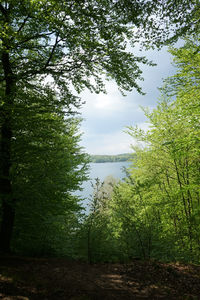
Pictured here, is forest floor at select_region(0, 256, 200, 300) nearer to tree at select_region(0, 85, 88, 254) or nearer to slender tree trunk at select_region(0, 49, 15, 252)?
slender tree trunk at select_region(0, 49, 15, 252)

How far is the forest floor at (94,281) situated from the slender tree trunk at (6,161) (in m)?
0.78

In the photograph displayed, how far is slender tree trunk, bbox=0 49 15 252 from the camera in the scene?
4083 mm

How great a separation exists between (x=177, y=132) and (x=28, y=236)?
7291 mm

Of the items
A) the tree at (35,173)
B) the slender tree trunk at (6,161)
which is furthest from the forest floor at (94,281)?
the tree at (35,173)

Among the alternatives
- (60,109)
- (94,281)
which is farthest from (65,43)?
(94,281)

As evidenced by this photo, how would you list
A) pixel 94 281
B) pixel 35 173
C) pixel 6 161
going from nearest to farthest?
pixel 94 281
pixel 6 161
pixel 35 173

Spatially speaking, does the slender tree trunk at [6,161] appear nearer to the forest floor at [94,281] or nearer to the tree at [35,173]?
the tree at [35,173]

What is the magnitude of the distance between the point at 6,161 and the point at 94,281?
3666 millimetres

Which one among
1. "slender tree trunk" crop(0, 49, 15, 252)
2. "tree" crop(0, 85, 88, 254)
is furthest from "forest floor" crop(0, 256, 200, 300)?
"tree" crop(0, 85, 88, 254)

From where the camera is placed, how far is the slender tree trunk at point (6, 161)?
4.08 m

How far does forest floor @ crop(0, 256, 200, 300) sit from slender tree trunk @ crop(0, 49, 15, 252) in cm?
78

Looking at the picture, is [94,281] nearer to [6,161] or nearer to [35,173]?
[35,173]

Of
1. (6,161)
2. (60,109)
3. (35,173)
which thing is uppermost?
(60,109)

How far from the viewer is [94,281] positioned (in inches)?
150
